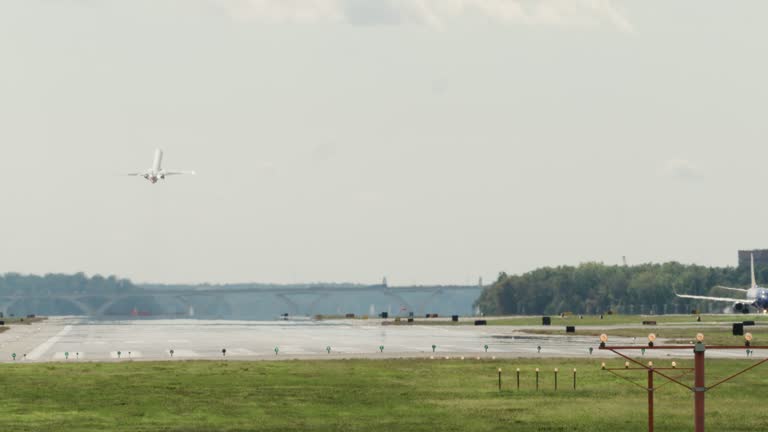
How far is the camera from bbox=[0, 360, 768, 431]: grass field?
173 feet

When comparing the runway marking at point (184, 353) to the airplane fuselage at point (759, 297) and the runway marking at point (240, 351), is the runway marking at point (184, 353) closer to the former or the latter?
the runway marking at point (240, 351)

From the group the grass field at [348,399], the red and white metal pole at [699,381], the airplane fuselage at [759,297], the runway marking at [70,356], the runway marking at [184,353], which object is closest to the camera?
the red and white metal pole at [699,381]

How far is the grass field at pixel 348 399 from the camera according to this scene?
52.6 meters

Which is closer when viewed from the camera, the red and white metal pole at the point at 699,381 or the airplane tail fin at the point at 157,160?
the red and white metal pole at the point at 699,381

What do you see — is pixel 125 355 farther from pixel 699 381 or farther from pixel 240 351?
pixel 699 381

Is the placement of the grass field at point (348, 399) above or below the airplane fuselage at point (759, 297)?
below

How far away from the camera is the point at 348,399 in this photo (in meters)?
63.2

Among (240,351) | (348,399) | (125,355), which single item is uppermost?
(240,351)

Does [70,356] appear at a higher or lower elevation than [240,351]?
lower

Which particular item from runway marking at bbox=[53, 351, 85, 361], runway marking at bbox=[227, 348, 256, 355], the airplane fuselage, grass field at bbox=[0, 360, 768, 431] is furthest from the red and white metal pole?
the airplane fuselage

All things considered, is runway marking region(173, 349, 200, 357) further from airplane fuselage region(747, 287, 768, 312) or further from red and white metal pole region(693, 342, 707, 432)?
airplane fuselage region(747, 287, 768, 312)

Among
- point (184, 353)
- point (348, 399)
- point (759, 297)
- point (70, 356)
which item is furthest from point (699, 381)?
point (759, 297)

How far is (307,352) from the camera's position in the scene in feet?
365

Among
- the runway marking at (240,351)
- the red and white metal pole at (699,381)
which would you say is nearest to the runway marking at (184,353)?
the runway marking at (240,351)
